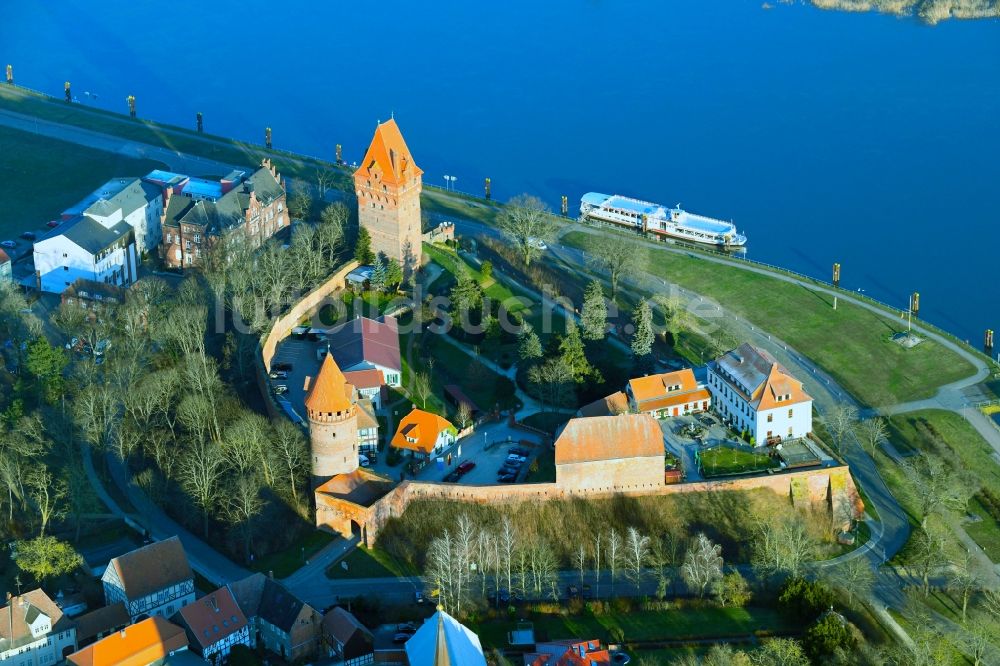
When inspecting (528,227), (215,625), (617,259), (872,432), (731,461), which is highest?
(528,227)

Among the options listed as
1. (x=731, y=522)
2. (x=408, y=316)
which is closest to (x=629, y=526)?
(x=731, y=522)

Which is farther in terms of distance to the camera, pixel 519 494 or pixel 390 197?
pixel 390 197

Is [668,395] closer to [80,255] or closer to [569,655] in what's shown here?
[569,655]

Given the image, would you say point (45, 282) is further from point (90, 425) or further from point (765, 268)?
point (765, 268)

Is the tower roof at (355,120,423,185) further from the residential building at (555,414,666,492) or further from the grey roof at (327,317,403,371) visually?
the residential building at (555,414,666,492)

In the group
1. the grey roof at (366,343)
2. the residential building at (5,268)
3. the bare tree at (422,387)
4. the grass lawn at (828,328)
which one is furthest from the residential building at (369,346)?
the residential building at (5,268)

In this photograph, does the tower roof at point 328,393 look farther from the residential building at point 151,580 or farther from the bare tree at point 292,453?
the residential building at point 151,580

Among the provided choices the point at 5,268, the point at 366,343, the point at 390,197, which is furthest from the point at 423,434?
the point at 5,268
